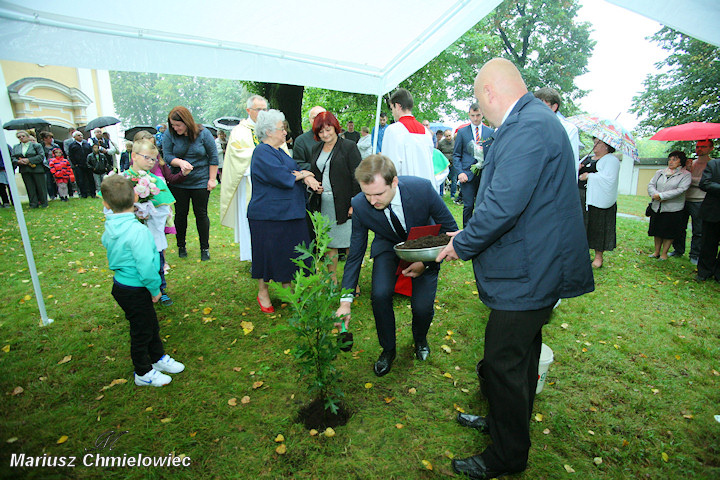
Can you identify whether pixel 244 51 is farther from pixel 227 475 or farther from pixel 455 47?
pixel 455 47

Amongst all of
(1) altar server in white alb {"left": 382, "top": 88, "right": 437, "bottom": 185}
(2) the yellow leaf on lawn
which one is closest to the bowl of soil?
(1) altar server in white alb {"left": 382, "top": 88, "right": 437, "bottom": 185}

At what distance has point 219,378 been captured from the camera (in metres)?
3.22

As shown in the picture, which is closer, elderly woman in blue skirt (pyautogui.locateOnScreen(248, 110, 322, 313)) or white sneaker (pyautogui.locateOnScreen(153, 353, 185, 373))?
white sneaker (pyautogui.locateOnScreen(153, 353, 185, 373))

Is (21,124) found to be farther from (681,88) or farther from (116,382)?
(681,88)

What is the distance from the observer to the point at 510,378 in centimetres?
199

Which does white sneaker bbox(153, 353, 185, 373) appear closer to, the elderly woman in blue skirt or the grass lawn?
the grass lawn

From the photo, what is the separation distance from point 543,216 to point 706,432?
2.32m

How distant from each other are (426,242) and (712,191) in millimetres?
5394

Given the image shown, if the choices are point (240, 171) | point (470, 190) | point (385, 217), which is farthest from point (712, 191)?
point (240, 171)

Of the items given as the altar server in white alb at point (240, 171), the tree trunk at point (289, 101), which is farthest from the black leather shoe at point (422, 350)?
the tree trunk at point (289, 101)

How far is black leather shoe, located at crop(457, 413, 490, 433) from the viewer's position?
2611 mm

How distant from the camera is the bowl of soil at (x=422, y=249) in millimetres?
2455

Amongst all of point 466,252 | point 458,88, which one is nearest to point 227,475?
point 466,252

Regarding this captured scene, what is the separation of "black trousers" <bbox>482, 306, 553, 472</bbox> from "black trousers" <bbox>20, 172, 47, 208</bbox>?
43.2 feet
